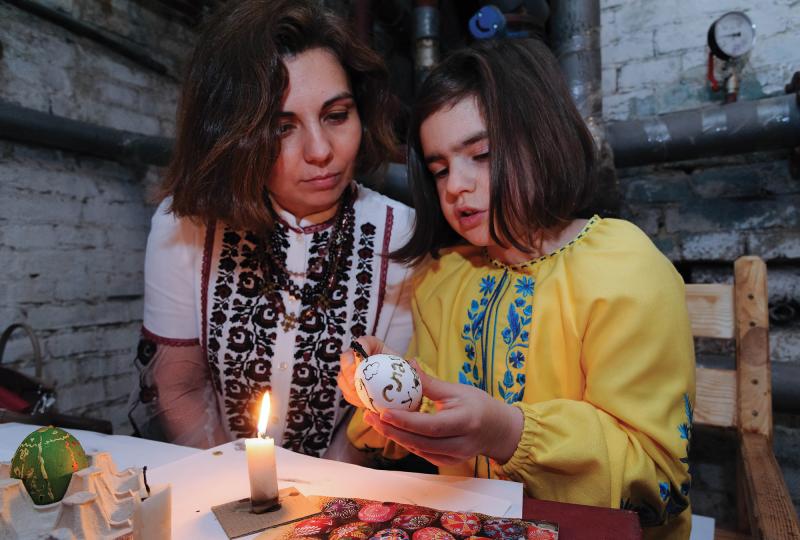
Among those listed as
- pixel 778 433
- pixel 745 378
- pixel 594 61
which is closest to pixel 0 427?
pixel 745 378

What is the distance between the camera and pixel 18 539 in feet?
2.13

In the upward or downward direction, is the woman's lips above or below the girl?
A: above

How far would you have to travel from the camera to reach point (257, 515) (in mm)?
789

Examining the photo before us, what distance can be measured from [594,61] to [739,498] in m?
1.97

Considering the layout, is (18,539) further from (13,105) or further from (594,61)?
(594,61)

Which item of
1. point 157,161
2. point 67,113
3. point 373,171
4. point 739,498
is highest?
point 67,113

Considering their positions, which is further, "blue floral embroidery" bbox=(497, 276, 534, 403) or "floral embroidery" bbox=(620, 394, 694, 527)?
"blue floral embroidery" bbox=(497, 276, 534, 403)

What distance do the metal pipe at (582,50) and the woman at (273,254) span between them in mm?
1404

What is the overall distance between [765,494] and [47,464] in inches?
55.7

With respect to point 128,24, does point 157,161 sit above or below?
below

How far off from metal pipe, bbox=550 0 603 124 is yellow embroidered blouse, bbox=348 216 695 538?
1.63 m

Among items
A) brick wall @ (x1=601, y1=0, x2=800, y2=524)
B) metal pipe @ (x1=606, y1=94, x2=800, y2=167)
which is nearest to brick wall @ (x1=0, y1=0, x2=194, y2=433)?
metal pipe @ (x1=606, y1=94, x2=800, y2=167)

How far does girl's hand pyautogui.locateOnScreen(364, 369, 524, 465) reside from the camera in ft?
2.74

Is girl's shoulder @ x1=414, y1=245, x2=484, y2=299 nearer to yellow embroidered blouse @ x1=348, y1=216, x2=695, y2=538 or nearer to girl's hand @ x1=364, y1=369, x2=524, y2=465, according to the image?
yellow embroidered blouse @ x1=348, y1=216, x2=695, y2=538
